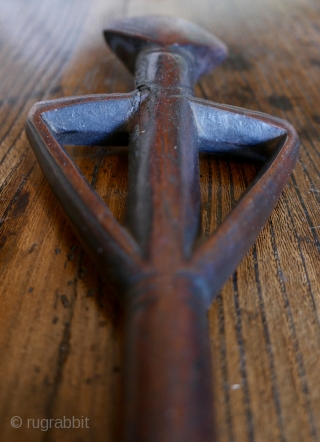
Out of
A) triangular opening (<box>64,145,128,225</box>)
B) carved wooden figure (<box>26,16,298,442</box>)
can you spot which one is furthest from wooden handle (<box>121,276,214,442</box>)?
triangular opening (<box>64,145,128,225</box>)

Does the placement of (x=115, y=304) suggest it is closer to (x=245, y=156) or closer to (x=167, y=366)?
(x=167, y=366)

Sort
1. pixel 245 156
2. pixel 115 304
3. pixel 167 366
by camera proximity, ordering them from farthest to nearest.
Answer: pixel 245 156 < pixel 115 304 < pixel 167 366

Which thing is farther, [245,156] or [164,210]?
[245,156]

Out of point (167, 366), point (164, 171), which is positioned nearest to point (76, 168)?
point (164, 171)

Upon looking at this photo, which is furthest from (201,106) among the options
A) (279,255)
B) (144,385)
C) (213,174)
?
(144,385)

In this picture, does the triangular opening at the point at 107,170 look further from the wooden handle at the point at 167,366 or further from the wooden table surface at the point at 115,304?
the wooden handle at the point at 167,366

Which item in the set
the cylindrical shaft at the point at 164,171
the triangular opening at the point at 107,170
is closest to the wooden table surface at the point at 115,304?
the triangular opening at the point at 107,170
